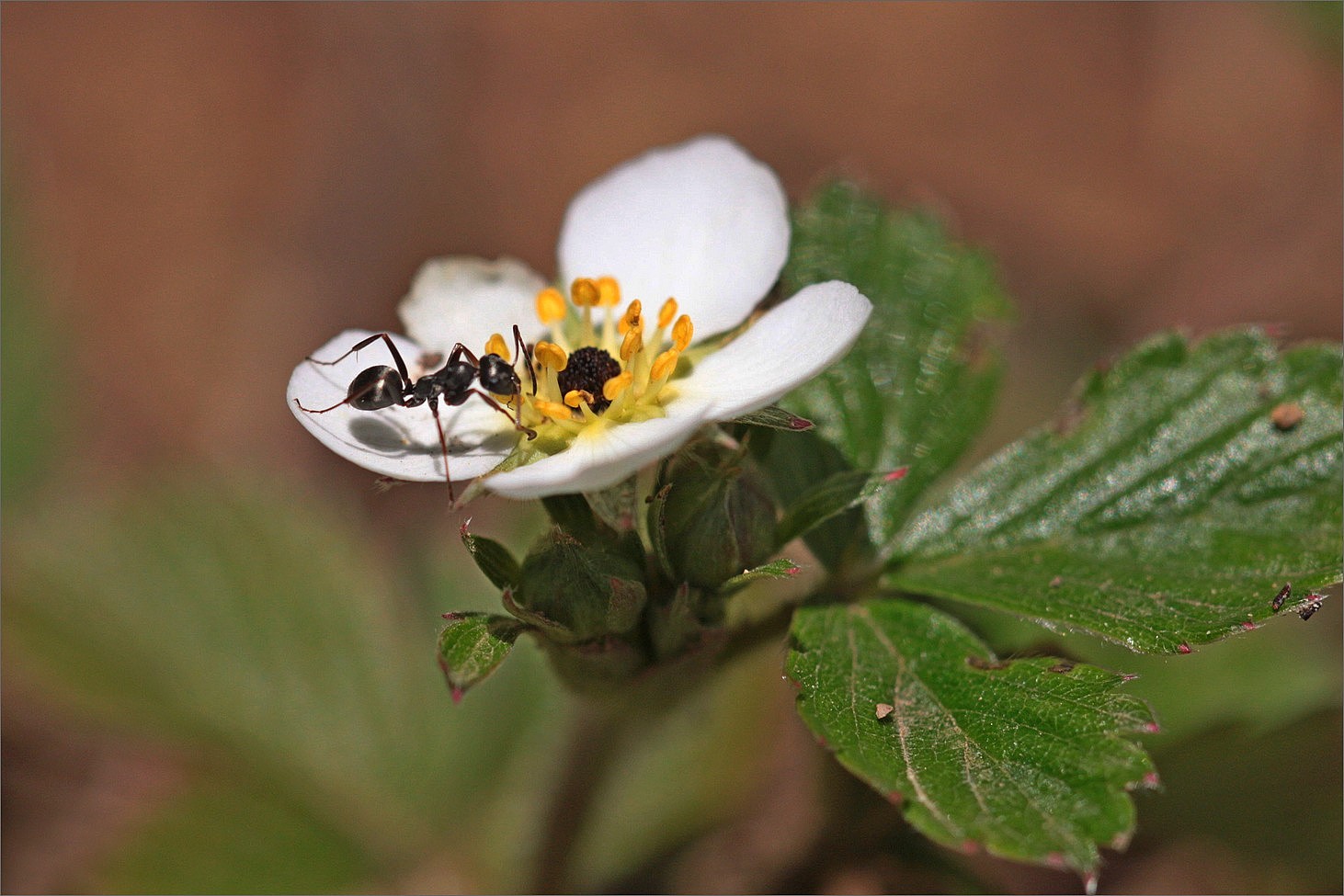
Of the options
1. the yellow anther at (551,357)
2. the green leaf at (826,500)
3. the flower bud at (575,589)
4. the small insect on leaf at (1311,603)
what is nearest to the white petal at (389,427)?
the yellow anther at (551,357)

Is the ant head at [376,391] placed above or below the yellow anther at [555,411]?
above

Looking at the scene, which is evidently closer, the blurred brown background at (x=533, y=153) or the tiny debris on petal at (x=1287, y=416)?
the tiny debris on petal at (x=1287, y=416)

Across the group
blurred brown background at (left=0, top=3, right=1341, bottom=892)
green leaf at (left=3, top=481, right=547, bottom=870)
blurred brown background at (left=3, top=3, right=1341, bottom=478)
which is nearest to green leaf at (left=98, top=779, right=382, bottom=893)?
green leaf at (left=3, top=481, right=547, bottom=870)

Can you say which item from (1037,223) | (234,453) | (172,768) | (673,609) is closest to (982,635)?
(673,609)

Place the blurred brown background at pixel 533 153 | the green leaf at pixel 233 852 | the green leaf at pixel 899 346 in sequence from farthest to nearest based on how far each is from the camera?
1. the blurred brown background at pixel 533 153
2. the green leaf at pixel 233 852
3. the green leaf at pixel 899 346

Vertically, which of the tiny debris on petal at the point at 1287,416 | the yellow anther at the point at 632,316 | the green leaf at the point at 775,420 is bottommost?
the tiny debris on petal at the point at 1287,416

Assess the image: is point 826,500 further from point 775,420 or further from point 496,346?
point 496,346

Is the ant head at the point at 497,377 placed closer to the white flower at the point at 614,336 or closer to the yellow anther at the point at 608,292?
the white flower at the point at 614,336

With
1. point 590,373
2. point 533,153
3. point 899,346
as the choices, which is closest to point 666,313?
point 590,373

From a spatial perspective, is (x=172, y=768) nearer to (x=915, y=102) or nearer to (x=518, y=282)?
(x=518, y=282)
